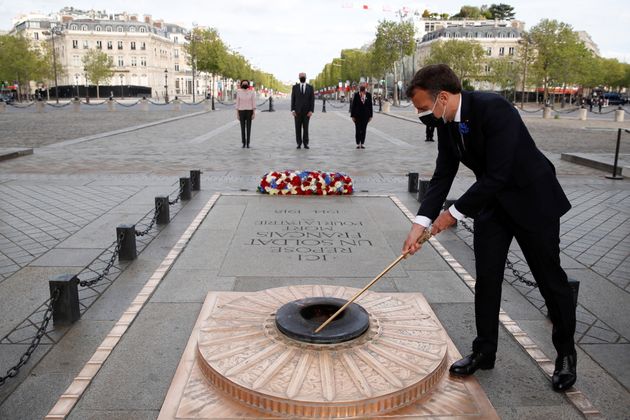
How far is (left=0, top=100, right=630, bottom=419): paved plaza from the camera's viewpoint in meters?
3.24

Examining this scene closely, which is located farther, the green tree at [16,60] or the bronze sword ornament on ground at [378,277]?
the green tree at [16,60]

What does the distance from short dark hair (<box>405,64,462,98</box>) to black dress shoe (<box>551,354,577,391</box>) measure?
1706 mm

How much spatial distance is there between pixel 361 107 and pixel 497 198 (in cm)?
1321

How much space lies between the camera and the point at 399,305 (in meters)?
4.11

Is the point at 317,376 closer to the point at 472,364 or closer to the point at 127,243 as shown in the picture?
the point at 472,364

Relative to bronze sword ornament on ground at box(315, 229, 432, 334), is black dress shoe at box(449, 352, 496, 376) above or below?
below

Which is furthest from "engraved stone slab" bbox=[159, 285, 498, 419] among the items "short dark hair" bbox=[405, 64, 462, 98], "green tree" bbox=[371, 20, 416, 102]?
"green tree" bbox=[371, 20, 416, 102]

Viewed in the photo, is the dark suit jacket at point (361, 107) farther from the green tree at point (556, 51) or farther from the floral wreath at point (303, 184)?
the green tree at point (556, 51)

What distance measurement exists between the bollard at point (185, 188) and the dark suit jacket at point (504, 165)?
6183mm

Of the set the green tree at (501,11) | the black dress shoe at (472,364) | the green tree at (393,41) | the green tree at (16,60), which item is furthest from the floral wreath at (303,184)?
the green tree at (501,11)

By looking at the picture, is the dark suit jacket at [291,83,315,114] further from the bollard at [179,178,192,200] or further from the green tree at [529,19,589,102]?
the green tree at [529,19,589,102]

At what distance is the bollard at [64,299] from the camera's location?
13.3 ft

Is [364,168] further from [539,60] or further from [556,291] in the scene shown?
[539,60]

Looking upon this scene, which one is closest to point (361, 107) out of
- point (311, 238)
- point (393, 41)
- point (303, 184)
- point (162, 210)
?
point (303, 184)
